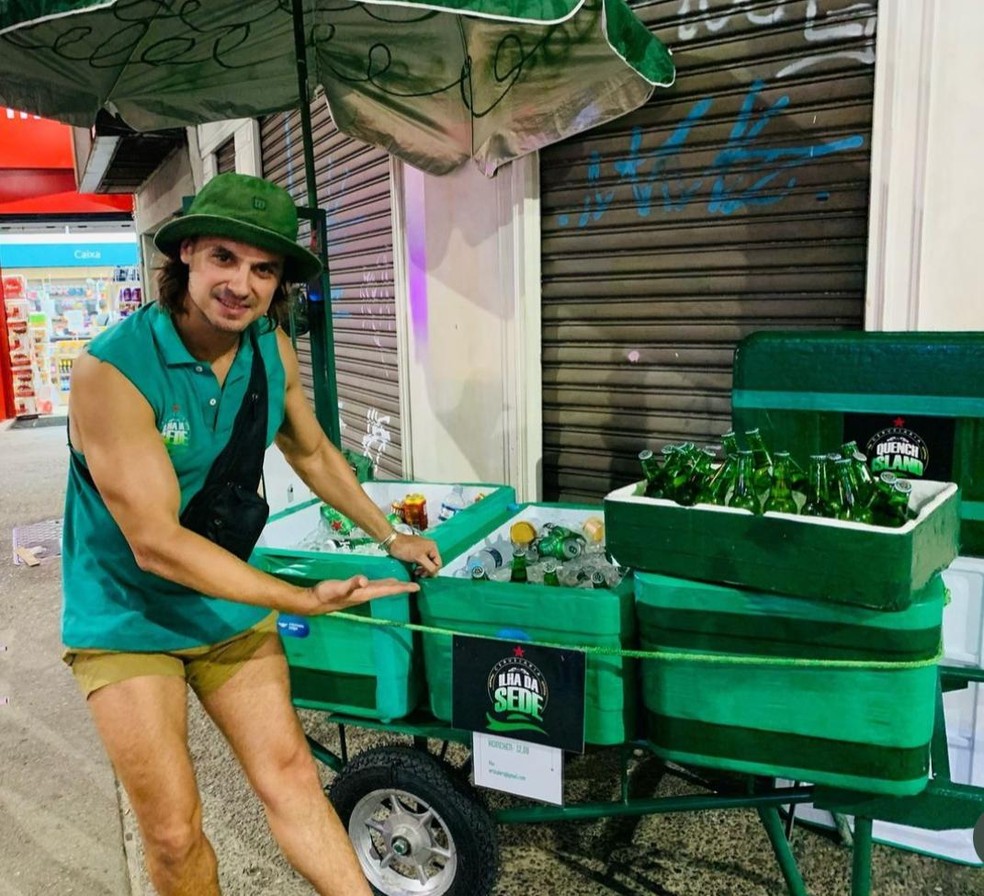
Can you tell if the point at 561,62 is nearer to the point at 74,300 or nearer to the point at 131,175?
the point at 131,175

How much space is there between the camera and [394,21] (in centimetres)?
348

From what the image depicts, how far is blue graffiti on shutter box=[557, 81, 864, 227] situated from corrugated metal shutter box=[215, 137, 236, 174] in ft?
18.7

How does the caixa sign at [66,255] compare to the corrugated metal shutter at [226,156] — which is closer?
the corrugated metal shutter at [226,156]

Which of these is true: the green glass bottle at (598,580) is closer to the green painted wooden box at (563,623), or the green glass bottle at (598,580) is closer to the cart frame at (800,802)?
the green painted wooden box at (563,623)

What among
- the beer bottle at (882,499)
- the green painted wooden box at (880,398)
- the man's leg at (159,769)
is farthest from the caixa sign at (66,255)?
the beer bottle at (882,499)

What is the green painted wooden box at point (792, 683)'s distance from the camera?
186 centimetres

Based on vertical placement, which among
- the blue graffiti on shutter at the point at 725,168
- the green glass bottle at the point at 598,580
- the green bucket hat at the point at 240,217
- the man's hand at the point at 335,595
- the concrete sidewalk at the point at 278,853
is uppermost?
the blue graffiti on shutter at the point at 725,168

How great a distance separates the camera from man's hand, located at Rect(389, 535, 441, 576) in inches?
94.1

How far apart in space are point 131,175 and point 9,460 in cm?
577

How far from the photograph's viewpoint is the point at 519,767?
2326mm

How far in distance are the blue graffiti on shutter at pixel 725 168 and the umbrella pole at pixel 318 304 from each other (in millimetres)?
1564

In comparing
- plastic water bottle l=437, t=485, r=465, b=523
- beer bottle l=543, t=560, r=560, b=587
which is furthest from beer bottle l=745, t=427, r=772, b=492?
plastic water bottle l=437, t=485, r=465, b=523

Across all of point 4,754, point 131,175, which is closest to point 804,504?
point 4,754

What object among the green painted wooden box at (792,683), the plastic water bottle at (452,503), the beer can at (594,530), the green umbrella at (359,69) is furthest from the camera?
Result: the green umbrella at (359,69)
